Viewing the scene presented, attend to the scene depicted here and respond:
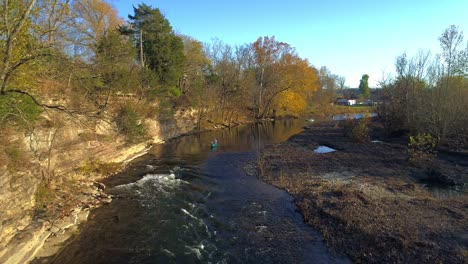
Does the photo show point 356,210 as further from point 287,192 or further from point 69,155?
point 69,155

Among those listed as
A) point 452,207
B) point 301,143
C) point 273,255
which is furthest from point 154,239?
point 301,143

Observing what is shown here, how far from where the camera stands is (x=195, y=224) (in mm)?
12180

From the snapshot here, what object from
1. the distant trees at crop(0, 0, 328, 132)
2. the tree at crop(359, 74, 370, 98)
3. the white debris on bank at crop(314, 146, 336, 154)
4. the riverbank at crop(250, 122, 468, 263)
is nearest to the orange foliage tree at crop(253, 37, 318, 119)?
the distant trees at crop(0, 0, 328, 132)

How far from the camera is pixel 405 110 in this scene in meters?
32.4

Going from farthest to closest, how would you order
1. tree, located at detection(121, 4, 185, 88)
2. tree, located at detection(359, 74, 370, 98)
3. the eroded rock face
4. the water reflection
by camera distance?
1. tree, located at detection(359, 74, 370, 98)
2. tree, located at detection(121, 4, 185, 88)
3. the water reflection
4. the eroded rock face

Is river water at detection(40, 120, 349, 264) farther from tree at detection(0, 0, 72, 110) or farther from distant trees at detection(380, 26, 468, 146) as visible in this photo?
distant trees at detection(380, 26, 468, 146)

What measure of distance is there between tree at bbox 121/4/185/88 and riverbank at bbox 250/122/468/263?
18.3 m

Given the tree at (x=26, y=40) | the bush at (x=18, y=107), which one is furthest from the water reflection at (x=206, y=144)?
the tree at (x=26, y=40)

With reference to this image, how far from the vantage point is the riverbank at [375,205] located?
9.38 m

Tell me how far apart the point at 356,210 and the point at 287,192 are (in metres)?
4.27

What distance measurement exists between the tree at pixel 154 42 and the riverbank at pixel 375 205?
18250 millimetres

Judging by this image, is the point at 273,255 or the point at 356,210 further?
the point at 356,210

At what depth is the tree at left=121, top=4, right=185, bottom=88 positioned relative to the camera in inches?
1350

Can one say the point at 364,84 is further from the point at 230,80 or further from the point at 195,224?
the point at 195,224
